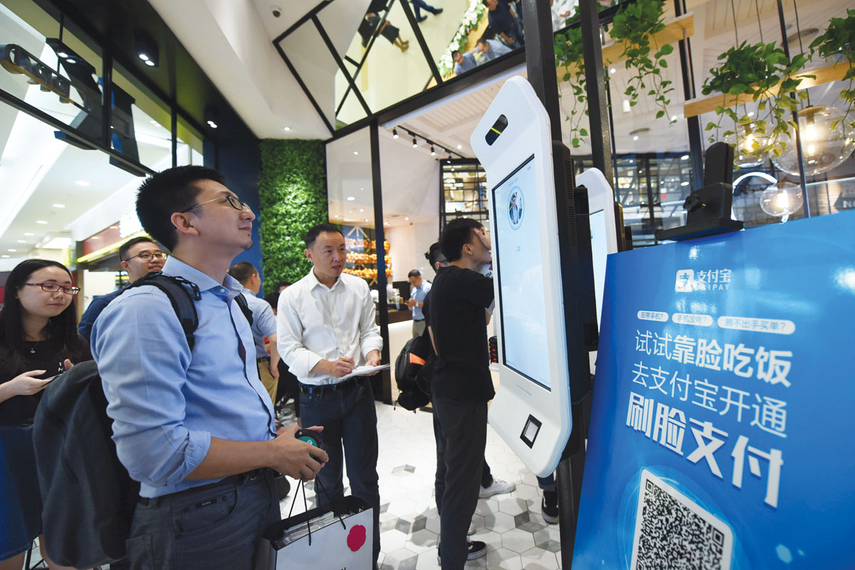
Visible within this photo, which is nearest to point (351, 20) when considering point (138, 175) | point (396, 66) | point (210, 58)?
point (396, 66)

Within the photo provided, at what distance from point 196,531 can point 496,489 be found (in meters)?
2.09

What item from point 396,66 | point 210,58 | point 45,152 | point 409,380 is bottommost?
point 409,380

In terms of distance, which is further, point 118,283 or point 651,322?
point 118,283

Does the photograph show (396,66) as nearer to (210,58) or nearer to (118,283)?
(210,58)

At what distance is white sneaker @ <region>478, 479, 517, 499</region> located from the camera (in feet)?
8.34

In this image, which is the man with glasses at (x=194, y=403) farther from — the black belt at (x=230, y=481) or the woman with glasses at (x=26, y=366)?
the woman with glasses at (x=26, y=366)

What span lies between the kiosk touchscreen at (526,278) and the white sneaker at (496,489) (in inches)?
71.1

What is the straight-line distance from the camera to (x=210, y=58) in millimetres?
3777

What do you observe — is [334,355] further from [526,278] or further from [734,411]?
[734,411]

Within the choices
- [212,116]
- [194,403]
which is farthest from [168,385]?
[212,116]

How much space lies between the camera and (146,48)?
11.3 feet

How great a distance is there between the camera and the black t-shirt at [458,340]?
1.74m

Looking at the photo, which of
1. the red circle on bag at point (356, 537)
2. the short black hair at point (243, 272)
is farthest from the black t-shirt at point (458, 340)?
the short black hair at point (243, 272)

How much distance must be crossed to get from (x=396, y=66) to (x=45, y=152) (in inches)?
135
